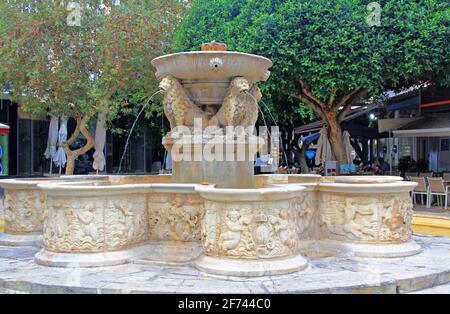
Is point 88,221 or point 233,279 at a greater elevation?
point 88,221

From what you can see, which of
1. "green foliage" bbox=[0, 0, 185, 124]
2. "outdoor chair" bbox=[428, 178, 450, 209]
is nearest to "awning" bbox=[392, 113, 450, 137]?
"outdoor chair" bbox=[428, 178, 450, 209]

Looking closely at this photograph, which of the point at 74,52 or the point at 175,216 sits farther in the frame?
the point at 74,52

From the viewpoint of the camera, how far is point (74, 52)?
13812 mm

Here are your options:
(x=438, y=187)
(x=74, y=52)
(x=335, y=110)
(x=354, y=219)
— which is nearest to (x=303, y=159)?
(x=335, y=110)

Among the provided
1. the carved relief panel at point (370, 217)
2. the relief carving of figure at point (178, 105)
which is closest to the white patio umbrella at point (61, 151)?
the relief carving of figure at point (178, 105)

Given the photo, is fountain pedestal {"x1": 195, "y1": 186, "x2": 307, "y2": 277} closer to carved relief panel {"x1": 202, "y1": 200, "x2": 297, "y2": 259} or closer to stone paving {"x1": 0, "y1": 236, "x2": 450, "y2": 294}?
carved relief panel {"x1": 202, "y1": 200, "x2": 297, "y2": 259}

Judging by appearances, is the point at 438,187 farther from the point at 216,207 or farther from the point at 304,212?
the point at 216,207

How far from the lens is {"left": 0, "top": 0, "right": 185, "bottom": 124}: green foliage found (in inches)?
529

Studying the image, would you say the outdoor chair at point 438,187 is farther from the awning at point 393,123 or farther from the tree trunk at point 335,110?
the tree trunk at point 335,110

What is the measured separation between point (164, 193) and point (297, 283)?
7.23 ft

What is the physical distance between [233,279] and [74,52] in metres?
10.4

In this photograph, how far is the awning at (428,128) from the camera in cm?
1291

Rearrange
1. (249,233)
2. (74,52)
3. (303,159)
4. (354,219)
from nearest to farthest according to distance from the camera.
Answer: (249,233), (354,219), (74,52), (303,159)

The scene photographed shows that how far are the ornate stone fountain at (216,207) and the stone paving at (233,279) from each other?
0.21 meters
